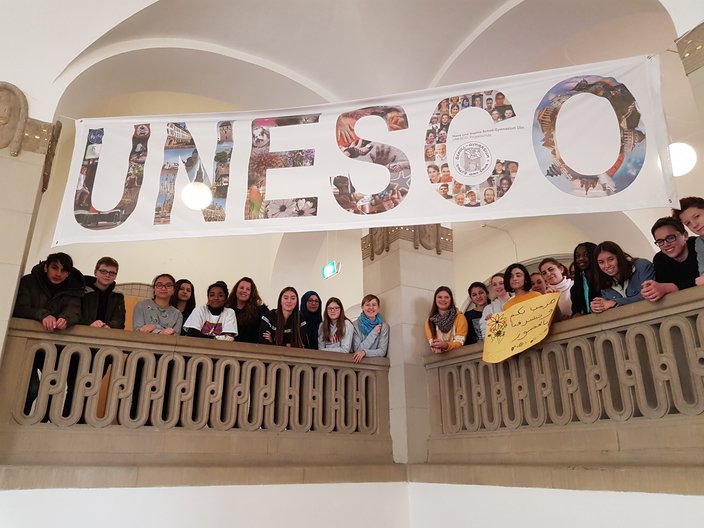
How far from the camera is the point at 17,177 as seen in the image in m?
4.62

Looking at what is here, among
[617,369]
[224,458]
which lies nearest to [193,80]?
[224,458]

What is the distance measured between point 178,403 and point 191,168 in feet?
6.32

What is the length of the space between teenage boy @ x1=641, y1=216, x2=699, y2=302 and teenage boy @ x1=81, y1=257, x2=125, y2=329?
406 centimetres

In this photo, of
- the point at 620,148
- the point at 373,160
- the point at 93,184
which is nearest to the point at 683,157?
the point at 620,148

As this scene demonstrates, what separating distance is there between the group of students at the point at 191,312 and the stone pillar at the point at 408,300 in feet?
0.76

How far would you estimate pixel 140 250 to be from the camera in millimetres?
8820

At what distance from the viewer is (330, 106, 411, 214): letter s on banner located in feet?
14.7

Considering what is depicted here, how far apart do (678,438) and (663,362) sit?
17.7 inches

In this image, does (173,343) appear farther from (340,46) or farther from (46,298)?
(340,46)

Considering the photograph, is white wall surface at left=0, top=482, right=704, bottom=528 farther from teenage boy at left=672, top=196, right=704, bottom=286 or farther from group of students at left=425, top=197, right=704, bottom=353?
teenage boy at left=672, top=196, right=704, bottom=286

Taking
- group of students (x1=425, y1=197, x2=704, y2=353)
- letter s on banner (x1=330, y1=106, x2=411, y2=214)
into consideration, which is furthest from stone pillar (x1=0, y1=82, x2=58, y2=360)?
group of students (x1=425, y1=197, x2=704, y2=353)

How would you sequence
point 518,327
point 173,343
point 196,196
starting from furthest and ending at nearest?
1. point 173,343
2. point 518,327
3. point 196,196

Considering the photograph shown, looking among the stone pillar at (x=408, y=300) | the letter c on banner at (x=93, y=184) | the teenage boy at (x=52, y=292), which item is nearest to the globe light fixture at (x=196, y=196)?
the letter c on banner at (x=93, y=184)

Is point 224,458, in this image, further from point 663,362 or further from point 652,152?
point 652,152
